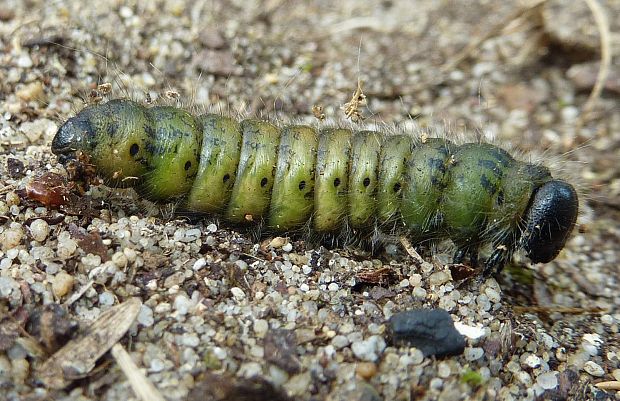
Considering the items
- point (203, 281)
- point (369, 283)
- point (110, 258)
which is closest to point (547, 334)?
point (369, 283)

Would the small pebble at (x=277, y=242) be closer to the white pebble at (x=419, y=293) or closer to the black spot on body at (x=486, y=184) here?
the white pebble at (x=419, y=293)

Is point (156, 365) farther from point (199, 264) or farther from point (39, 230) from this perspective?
point (39, 230)

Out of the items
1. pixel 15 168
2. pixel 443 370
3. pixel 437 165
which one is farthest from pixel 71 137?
pixel 443 370

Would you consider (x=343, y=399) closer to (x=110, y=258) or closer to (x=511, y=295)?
(x=110, y=258)

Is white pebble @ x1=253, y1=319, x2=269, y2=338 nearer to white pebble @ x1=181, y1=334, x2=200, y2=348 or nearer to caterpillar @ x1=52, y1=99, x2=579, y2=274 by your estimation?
white pebble @ x1=181, y1=334, x2=200, y2=348

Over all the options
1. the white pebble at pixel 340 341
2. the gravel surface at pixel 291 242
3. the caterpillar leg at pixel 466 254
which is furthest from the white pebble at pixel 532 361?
the white pebble at pixel 340 341
